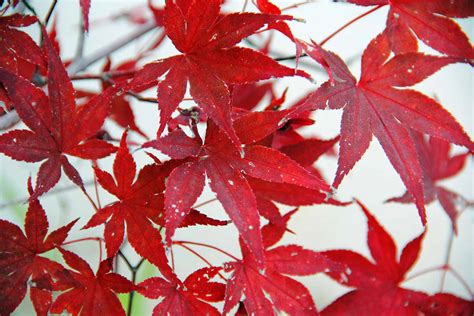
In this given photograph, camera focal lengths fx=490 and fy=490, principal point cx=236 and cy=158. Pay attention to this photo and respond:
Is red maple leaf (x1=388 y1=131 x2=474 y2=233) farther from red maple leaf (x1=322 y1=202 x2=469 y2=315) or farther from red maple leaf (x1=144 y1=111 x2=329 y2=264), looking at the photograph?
red maple leaf (x1=144 y1=111 x2=329 y2=264)

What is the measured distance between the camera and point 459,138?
0.44m

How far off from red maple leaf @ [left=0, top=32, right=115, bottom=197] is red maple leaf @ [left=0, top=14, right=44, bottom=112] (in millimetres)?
27

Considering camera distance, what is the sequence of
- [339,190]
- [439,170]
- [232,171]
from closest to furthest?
1. [232,171]
2. [439,170]
3. [339,190]

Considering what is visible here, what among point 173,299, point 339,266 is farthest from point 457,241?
point 173,299

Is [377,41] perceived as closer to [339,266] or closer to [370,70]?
[370,70]

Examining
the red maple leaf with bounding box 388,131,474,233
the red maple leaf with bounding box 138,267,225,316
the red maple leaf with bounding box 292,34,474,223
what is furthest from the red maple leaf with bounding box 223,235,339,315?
the red maple leaf with bounding box 388,131,474,233

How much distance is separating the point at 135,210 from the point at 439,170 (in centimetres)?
51

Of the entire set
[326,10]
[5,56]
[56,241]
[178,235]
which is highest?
[326,10]

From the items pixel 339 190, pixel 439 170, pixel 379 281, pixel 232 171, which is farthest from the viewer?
pixel 339 190

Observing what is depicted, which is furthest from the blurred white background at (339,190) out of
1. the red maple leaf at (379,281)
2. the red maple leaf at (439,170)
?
the red maple leaf at (379,281)

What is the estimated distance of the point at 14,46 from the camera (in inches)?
16.4

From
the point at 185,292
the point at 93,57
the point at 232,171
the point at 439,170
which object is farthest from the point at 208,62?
the point at 439,170

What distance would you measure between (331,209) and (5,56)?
129 centimetres

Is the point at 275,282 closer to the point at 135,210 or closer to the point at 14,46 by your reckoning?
the point at 135,210
